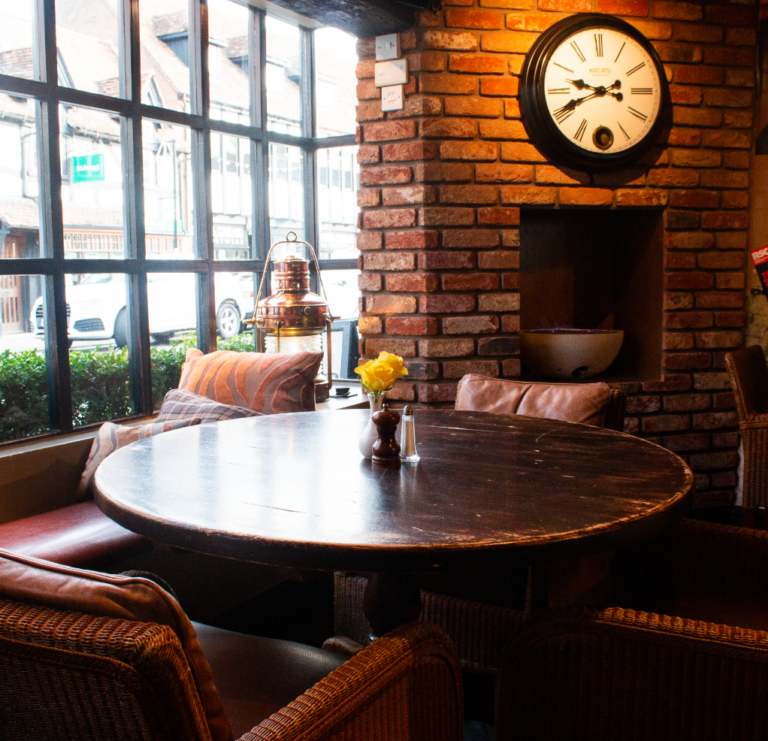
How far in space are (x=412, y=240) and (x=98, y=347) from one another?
1.25 metres

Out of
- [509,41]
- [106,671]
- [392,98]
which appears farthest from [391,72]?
[106,671]

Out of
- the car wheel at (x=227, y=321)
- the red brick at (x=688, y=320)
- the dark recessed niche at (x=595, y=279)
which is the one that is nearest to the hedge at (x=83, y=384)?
the car wheel at (x=227, y=321)

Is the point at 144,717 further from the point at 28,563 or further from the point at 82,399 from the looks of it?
the point at 82,399

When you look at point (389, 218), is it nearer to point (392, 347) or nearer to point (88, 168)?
point (392, 347)

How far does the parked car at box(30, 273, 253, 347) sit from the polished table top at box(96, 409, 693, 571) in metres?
0.99

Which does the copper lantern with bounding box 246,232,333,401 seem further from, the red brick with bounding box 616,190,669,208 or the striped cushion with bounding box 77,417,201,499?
the red brick with bounding box 616,190,669,208

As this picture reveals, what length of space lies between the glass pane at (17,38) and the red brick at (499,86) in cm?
160

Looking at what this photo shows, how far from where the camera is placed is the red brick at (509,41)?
2.89 meters

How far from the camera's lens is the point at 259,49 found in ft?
11.1

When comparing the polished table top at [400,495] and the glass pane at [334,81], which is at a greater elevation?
the glass pane at [334,81]

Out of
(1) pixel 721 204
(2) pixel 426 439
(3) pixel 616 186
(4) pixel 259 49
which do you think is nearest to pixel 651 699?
(2) pixel 426 439

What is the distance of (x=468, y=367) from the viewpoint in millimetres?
2984

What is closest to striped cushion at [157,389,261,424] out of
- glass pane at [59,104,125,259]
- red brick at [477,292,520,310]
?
glass pane at [59,104,125,259]

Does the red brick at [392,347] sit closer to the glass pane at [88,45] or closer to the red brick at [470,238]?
the red brick at [470,238]
